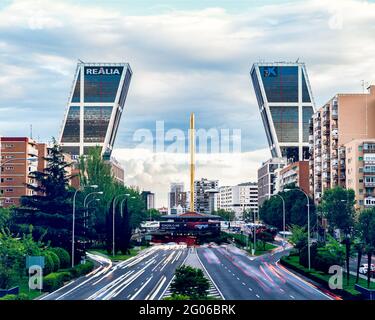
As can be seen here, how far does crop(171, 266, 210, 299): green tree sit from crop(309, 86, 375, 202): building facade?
118 metres

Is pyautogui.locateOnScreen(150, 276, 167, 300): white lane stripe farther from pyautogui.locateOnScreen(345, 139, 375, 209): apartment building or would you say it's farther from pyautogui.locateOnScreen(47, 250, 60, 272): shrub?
pyautogui.locateOnScreen(345, 139, 375, 209): apartment building

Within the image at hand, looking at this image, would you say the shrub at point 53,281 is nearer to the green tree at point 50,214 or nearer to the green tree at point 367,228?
the green tree at point 50,214

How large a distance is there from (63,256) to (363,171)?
8532 cm

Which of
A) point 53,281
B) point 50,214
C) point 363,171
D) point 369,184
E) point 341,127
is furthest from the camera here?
point 341,127

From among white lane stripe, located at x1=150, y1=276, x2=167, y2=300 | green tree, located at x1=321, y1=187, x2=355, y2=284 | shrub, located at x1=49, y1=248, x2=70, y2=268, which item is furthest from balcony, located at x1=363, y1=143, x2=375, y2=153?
white lane stripe, located at x1=150, y1=276, x2=167, y2=300

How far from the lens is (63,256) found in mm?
68500

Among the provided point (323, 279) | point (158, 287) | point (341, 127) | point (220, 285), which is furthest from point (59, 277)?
point (341, 127)

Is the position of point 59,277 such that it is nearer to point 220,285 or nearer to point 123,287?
point 123,287

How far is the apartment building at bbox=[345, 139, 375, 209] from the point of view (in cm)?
13525

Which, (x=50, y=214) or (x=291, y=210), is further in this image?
(x=291, y=210)
